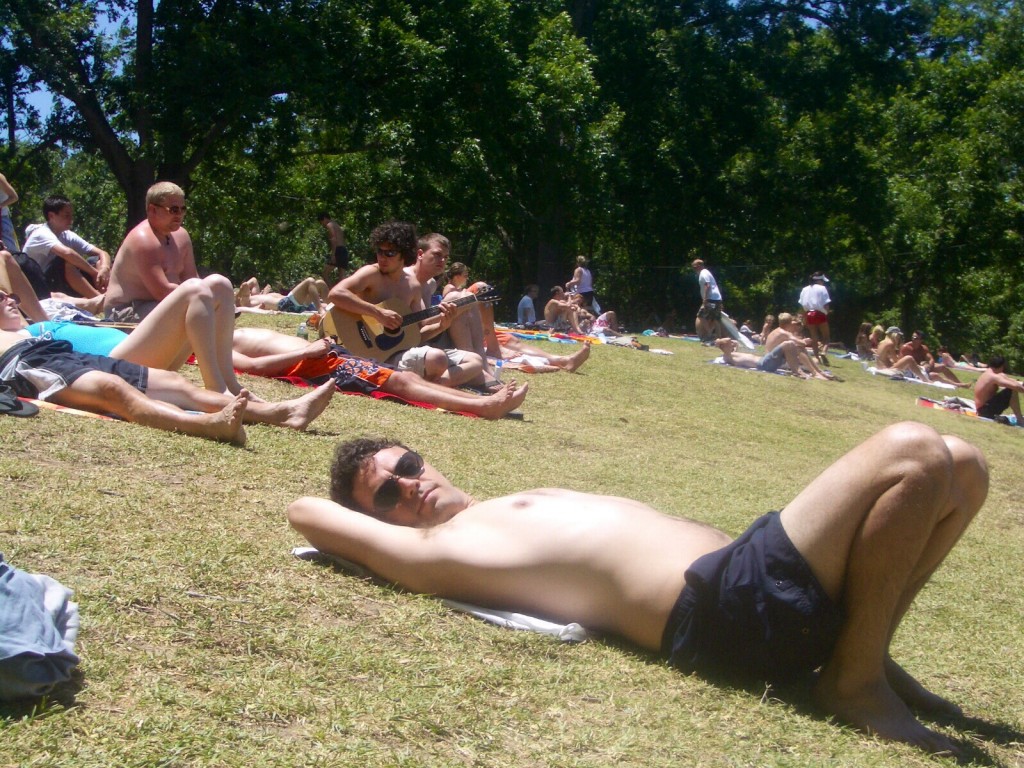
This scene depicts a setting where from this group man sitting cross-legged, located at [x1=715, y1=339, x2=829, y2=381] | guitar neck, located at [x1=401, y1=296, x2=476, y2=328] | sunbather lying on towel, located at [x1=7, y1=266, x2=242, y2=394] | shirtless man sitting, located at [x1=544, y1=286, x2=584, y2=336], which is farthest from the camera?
shirtless man sitting, located at [x1=544, y1=286, x2=584, y2=336]

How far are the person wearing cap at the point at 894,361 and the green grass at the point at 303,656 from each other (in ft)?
50.4

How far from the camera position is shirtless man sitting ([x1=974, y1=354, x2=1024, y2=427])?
53.3 feet

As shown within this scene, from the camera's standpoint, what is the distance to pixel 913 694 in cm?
329

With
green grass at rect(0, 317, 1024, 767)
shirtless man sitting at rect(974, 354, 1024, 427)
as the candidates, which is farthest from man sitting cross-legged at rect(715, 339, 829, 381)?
green grass at rect(0, 317, 1024, 767)

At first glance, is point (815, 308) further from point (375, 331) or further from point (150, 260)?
point (150, 260)

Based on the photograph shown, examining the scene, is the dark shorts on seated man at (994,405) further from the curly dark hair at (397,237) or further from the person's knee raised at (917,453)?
the person's knee raised at (917,453)

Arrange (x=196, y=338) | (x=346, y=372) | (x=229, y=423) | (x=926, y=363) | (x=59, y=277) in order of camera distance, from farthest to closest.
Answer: (x=926, y=363) → (x=59, y=277) → (x=346, y=372) → (x=196, y=338) → (x=229, y=423)

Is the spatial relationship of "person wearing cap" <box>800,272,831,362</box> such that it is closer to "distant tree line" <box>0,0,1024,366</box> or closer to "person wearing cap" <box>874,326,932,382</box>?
"person wearing cap" <box>874,326,932,382</box>

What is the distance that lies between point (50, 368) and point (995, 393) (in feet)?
47.3

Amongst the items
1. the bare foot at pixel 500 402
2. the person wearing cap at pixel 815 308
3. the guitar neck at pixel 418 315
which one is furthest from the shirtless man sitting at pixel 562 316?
the bare foot at pixel 500 402

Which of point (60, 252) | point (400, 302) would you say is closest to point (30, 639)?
point (400, 302)

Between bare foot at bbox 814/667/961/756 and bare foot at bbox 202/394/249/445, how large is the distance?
10.6 ft

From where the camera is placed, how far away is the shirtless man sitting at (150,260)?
7.37m

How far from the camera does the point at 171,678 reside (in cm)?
269
